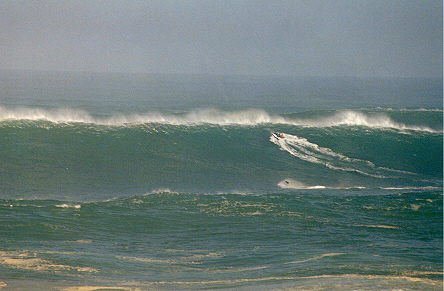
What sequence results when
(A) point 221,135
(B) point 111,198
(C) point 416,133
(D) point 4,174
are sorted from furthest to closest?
(C) point 416,133, (A) point 221,135, (D) point 4,174, (B) point 111,198

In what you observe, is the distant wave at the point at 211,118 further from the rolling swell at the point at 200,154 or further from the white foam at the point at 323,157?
the white foam at the point at 323,157

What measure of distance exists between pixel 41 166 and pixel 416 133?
20.7 metres

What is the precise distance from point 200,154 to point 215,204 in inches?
223

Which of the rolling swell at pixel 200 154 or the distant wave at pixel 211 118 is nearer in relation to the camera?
the rolling swell at pixel 200 154

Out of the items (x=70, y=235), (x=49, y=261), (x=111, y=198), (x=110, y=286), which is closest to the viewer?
(x=110, y=286)

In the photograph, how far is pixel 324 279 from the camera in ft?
24.6

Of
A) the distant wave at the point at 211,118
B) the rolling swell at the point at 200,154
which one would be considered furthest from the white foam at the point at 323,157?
the distant wave at the point at 211,118

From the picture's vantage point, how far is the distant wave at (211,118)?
1953cm

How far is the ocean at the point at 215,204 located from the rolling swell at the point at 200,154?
0.10 meters

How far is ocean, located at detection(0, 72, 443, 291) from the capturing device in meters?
7.84

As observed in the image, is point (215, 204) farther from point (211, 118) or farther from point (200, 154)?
point (211, 118)

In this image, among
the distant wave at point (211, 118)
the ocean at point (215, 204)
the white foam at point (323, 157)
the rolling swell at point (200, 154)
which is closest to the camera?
the ocean at point (215, 204)

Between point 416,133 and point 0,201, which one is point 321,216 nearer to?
point 0,201

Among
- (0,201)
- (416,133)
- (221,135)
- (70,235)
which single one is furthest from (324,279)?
(416,133)
